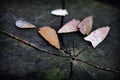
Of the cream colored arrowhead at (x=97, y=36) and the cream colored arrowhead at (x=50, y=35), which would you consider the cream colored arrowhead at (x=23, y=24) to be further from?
the cream colored arrowhead at (x=97, y=36)

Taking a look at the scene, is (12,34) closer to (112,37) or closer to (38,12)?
(38,12)

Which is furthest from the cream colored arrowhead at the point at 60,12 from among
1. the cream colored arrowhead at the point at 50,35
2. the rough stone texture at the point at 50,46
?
the cream colored arrowhead at the point at 50,35

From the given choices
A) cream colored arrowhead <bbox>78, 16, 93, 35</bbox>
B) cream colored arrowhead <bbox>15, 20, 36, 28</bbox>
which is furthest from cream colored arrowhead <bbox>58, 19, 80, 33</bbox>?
cream colored arrowhead <bbox>15, 20, 36, 28</bbox>

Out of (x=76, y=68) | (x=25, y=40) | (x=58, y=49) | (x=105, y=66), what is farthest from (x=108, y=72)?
(x=25, y=40)

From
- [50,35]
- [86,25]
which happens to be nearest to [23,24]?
[50,35]

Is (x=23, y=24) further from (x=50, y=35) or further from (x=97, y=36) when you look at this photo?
(x=97, y=36)

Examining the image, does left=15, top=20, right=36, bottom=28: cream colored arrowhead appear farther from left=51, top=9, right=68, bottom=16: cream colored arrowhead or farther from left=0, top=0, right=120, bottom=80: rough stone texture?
left=51, top=9, right=68, bottom=16: cream colored arrowhead
